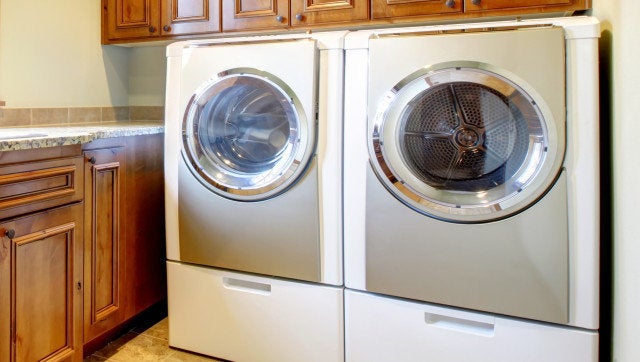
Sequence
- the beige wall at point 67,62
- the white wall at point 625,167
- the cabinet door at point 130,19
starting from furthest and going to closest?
the cabinet door at point 130,19 → the beige wall at point 67,62 → the white wall at point 625,167

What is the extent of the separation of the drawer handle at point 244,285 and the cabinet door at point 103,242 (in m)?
0.45

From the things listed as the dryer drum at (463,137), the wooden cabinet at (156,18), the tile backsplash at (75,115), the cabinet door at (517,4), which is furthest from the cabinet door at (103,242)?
Answer: the cabinet door at (517,4)

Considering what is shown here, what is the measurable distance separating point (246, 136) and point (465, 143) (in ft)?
2.58

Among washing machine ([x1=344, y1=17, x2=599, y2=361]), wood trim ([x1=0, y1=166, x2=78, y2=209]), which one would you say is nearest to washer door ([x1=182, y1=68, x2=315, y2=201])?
washing machine ([x1=344, y1=17, x2=599, y2=361])

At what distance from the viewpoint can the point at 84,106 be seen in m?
2.31

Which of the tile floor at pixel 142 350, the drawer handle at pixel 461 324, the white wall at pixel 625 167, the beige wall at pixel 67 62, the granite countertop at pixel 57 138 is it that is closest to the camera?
the white wall at pixel 625 167

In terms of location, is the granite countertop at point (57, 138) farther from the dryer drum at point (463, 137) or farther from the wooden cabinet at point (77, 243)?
the dryer drum at point (463, 137)

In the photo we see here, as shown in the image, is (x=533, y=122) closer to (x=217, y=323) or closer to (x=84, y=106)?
(x=217, y=323)

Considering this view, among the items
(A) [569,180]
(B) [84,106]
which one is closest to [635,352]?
(A) [569,180]

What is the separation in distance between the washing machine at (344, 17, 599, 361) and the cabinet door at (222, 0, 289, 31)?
21.7 inches

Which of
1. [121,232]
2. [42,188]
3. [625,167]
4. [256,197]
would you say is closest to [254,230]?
[256,197]

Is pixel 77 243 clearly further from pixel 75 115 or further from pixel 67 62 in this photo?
pixel 67 62

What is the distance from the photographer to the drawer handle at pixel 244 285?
1703mm

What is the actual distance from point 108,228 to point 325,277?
859mm
